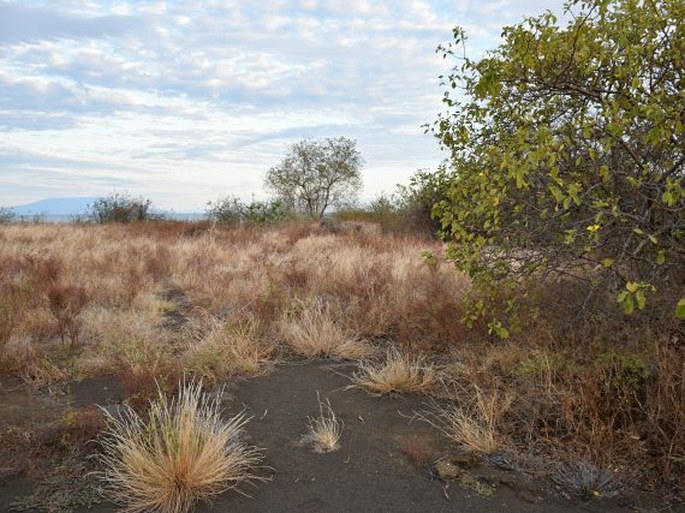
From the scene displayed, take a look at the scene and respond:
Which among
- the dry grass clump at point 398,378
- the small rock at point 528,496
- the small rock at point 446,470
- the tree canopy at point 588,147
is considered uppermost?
the tree canopy at point 588,147

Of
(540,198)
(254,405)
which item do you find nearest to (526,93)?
(540,198)

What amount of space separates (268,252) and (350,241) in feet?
7.63

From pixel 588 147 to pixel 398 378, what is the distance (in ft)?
7.86

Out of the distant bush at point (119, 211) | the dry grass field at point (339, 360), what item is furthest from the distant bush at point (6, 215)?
the dry grass field at point (339, 360)

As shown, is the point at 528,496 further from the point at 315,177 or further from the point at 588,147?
the point at 315,177

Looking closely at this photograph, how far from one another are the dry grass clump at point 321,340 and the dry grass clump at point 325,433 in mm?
1520

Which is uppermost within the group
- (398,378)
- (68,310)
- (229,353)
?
(68,310)

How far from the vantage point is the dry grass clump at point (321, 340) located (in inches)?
233

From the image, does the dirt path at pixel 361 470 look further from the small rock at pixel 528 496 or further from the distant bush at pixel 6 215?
the distant bush at pixel 6 215

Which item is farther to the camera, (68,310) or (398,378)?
(68,310)

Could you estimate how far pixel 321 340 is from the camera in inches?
234

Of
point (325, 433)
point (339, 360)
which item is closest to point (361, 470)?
point (325, 433)

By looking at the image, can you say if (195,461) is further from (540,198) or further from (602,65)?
(602,65)

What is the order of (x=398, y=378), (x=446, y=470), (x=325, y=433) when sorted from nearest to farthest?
(x=446, y=470) → (x=325, y=433) → (x=398, y=378)
